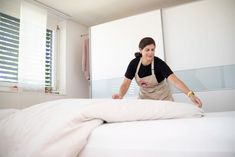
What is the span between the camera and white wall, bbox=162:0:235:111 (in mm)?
2464

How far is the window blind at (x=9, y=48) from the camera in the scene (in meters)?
2.56

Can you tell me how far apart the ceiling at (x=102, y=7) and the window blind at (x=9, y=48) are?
1.55 feet

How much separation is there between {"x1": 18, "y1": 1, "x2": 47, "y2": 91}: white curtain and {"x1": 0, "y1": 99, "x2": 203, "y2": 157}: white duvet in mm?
1790

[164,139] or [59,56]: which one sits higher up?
[59,56]

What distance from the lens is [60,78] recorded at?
334cm

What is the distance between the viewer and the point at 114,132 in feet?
2.58

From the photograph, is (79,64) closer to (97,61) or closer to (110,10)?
(97,61)

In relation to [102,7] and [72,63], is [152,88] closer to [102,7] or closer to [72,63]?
[102,7]

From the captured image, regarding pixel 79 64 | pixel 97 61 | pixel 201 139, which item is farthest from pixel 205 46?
pixel 201 139

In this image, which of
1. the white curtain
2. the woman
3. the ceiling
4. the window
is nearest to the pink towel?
the ceiling

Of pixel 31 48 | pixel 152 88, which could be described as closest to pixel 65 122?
pixel 152 88

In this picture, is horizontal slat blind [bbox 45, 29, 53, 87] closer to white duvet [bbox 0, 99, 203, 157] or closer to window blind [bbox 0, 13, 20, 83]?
window blind [bbox 0, 13, 20, 83]

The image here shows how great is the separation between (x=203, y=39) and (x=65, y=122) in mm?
2249

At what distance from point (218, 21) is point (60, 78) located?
2.26m
